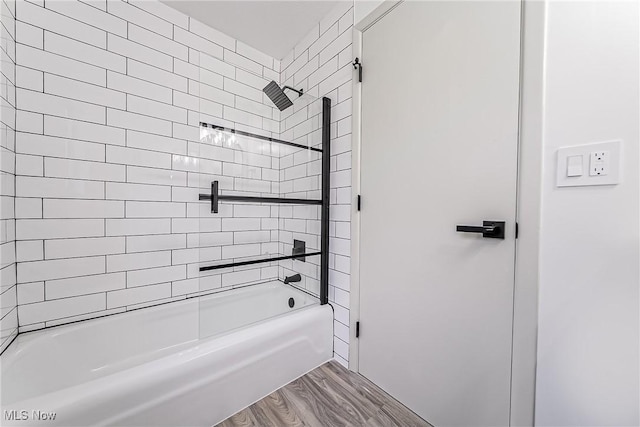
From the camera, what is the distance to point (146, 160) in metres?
1.66

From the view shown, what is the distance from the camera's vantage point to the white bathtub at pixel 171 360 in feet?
3.01

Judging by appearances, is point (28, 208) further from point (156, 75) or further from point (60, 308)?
point (156, 75)

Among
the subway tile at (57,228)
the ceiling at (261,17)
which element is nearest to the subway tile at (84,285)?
the subway tile at (57,228)

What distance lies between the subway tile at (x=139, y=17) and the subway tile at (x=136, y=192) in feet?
3.50

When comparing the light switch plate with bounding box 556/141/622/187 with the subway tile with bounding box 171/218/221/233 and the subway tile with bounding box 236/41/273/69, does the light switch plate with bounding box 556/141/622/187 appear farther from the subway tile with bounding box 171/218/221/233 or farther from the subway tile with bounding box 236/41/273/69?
the subway tile with bounding box 236/41/273/69

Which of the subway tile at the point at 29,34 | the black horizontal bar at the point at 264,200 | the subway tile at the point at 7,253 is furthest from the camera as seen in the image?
the black horizontal bar at the point at 264,200

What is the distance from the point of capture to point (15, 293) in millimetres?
1289

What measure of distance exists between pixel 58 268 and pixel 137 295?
1.42 feet

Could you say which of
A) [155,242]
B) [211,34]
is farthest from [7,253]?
[211,34]

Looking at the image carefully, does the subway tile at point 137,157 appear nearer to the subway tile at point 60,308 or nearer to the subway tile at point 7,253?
the subway tile at point 7,253

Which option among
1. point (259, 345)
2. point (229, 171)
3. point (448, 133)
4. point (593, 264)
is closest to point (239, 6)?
point (229, 171)

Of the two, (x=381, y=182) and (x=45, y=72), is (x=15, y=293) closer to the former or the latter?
(x=45, y=72)

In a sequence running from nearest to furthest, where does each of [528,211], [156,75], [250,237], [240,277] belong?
[528,211] < [156,75] < [240,277] < [250,237]

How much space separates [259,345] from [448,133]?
1.42 metres
